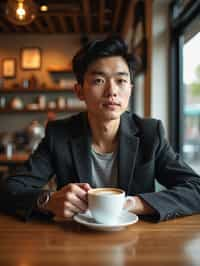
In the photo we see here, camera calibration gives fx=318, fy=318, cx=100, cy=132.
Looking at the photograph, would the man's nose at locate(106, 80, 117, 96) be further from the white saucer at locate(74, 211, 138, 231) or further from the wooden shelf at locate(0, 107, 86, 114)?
the wooden shelf at locate(0, 107, 86, 114)

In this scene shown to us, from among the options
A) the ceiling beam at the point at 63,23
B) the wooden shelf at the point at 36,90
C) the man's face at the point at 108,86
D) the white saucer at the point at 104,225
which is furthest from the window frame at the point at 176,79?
the wooden shelf at the point at 36,90

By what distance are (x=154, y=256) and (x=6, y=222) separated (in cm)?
50

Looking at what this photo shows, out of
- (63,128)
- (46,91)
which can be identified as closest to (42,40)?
(46,91)

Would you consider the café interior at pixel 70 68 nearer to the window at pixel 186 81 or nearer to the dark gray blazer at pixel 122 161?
the window at pixel 186 81

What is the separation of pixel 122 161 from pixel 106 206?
470mm

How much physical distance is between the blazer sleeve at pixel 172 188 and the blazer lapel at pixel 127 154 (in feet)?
0.35

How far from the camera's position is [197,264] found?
Result: 26.4 inches

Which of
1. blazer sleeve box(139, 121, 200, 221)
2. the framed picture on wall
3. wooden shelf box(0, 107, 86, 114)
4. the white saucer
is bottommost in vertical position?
the white saucer

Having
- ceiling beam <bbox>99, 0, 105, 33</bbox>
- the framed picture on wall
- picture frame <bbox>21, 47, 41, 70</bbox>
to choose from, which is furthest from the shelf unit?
ceiling beam <bbox>99, 0, 105, 33</bbox>

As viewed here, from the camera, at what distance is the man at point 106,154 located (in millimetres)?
1095

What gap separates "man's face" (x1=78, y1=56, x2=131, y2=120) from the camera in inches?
47.6

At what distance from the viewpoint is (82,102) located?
153 inches

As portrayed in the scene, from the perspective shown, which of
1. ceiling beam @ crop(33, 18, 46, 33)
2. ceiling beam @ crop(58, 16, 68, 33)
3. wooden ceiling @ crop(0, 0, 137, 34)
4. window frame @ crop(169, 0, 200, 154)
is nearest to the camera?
window frame @ crop(169, 0, 200, 154)

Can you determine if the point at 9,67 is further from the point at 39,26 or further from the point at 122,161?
the point at 122,161
